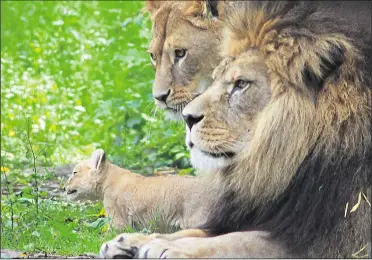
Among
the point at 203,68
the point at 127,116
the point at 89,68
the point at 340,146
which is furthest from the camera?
the point at 89,68

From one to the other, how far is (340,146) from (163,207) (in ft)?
8.71

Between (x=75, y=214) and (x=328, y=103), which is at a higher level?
(x=328, y=103)

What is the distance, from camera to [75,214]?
7.73m

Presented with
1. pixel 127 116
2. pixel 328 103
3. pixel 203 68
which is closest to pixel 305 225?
pixel 328 103

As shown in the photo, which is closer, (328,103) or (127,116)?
(328,103)

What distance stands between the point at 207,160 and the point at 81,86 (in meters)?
7.69

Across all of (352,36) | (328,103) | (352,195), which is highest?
(352,36)

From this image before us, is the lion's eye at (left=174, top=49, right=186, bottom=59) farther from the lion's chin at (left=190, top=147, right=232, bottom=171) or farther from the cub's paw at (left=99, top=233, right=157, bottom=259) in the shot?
the cub's paw at (left=99, top=233, right=157, bottom=259)

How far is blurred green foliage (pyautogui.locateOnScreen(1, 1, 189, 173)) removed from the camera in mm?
9891

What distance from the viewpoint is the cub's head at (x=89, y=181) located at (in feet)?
27.5

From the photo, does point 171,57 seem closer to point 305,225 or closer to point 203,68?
point 203,68

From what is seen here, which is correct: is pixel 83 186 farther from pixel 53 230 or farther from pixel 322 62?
pixel 322 62

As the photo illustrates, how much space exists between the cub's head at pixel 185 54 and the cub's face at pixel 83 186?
133cm

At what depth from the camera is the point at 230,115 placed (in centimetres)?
549
